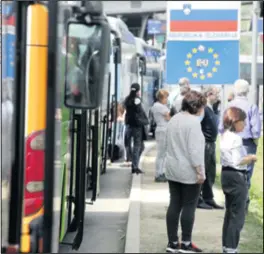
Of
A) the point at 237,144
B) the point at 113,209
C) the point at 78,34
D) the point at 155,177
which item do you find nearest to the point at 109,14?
the point at 78,34

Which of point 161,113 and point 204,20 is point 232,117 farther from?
point 161,113

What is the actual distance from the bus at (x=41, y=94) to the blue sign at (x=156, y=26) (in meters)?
1.92

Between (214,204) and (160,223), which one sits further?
(214,204)

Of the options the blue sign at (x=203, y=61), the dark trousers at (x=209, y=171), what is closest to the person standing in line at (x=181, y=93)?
the blue sign at (x=203, y=61)

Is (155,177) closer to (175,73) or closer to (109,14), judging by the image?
(175,73)

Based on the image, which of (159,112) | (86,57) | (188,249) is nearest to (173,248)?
(188,249)

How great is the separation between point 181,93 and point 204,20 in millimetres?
1110

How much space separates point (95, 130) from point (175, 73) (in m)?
1.02

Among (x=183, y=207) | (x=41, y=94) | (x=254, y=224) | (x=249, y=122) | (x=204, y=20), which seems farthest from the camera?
(x=254, y=224)

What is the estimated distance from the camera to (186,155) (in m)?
6.95

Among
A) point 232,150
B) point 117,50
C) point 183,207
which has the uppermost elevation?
point 117,50

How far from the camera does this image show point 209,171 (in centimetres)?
899

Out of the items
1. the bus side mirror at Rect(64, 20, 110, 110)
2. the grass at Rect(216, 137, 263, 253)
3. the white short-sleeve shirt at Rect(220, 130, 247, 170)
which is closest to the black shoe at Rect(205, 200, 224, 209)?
the grass at Rect(216, 137, 263, 253)

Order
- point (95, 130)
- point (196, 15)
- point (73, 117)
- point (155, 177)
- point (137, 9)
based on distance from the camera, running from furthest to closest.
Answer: point (155, 177) < point (196, 15) < point (95, 130) < point (73, 117) < point (137, 9)
